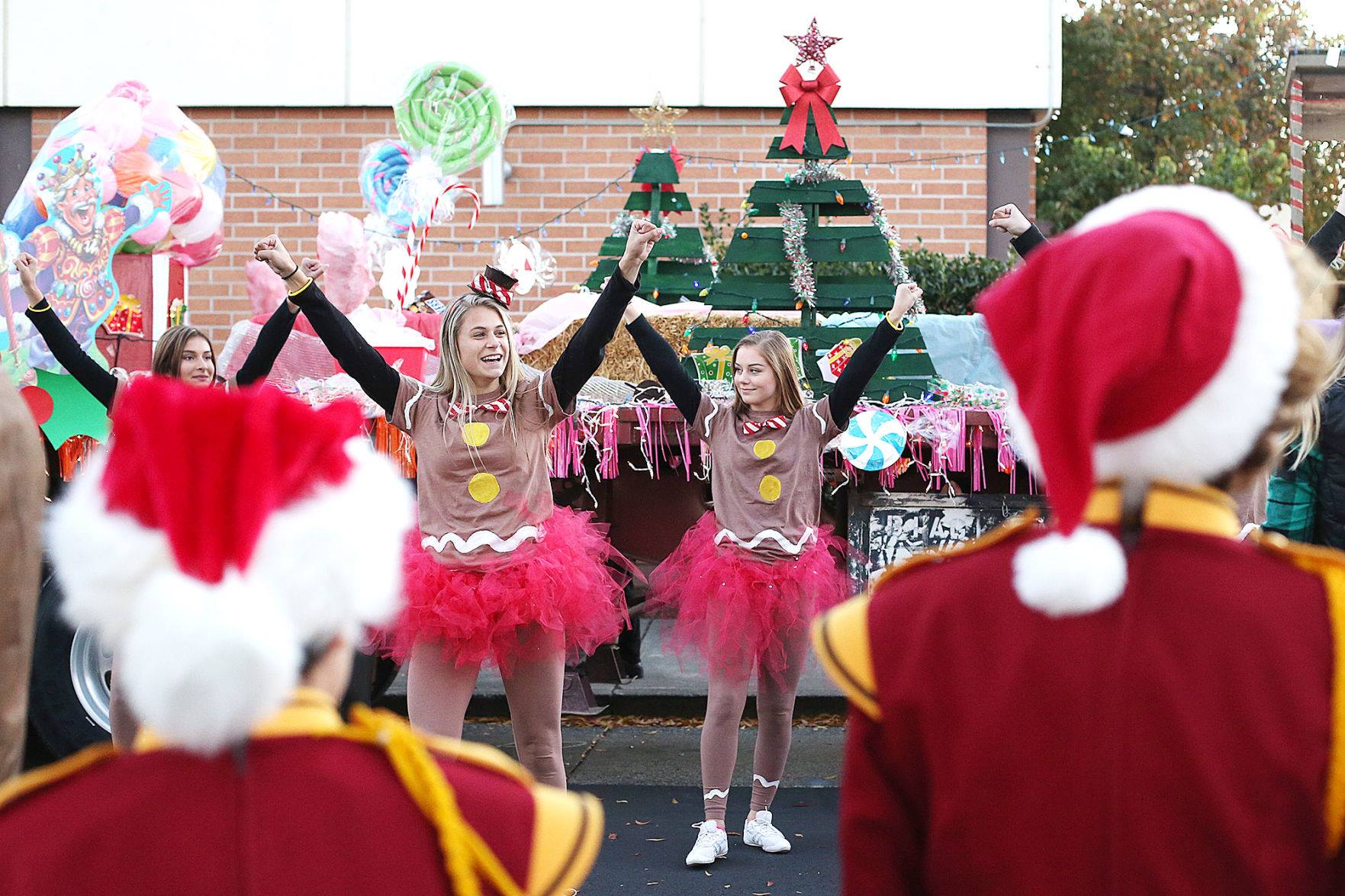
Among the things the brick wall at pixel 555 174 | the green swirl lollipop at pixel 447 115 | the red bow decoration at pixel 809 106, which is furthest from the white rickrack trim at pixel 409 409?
the brick wall at pixel 555 174

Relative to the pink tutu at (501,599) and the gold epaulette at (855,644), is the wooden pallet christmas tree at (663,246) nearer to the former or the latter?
the pink tutu at (501,599)

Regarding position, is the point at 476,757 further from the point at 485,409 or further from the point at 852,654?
the point at 485,409

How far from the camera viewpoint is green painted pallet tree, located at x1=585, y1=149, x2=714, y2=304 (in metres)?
7.82

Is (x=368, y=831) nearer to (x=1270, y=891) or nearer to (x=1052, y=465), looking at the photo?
(x=1052, y=465)

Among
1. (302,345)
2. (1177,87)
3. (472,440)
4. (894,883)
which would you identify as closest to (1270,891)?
(894,883)

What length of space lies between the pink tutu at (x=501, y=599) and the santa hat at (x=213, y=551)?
252 cm

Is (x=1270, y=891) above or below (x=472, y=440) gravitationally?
below

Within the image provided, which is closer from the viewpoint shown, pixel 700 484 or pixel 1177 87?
pixel 700 484

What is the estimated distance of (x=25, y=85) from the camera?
Result: 1036cm

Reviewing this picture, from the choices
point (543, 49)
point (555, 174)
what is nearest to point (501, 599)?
point (555, 174)

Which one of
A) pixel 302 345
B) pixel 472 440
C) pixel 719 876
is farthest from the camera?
pixel 302 345

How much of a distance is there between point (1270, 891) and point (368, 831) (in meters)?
1.03

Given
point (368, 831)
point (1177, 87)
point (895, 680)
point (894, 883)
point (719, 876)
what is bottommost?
point (719, 876)

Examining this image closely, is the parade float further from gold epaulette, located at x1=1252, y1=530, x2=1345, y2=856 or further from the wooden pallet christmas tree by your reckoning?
gold epaulette, located at x1=1252, y1=530, x2=1345, y2=856
